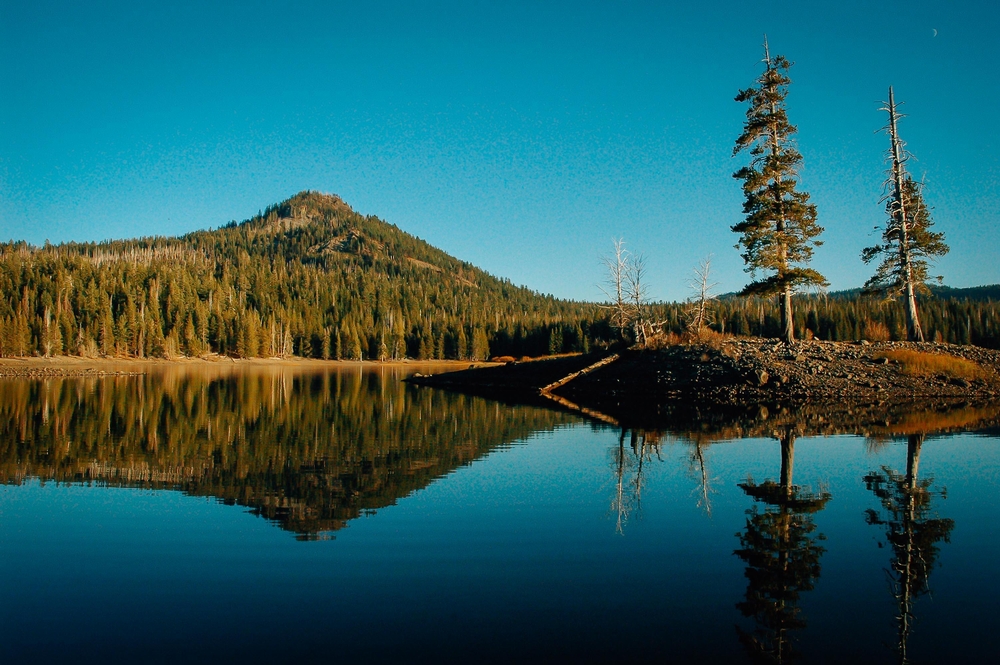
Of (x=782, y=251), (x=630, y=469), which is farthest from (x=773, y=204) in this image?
(x=630, y=469)

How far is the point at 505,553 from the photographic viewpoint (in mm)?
8219

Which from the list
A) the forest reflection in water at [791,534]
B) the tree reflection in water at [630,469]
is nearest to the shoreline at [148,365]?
the tree reflection in water at [630,469]

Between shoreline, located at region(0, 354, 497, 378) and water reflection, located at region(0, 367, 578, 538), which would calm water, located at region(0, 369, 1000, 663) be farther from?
shoreline, located at region(0, 354, 497, 378)

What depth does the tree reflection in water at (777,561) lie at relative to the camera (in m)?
5.79

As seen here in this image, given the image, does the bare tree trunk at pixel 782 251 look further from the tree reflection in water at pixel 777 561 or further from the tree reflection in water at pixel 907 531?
the tree reflection in water at pixel 777 561

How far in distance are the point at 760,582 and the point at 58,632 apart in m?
7.12

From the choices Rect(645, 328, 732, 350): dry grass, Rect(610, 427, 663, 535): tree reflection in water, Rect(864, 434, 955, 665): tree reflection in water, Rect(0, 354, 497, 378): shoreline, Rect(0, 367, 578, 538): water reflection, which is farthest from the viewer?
Rect(0, 354, 497, 378): shoreline

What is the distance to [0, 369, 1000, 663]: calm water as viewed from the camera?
5.77m

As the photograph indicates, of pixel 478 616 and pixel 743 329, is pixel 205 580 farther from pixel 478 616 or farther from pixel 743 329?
pixel 743 329

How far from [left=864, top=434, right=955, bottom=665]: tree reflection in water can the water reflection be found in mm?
7284

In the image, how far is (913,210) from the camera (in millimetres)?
35375

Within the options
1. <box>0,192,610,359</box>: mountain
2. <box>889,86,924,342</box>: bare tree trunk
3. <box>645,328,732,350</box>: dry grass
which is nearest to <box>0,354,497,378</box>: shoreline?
<box>0,192,610,359</box>: mountain

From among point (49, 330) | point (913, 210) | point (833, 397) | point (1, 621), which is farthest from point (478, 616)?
point (49, 330)

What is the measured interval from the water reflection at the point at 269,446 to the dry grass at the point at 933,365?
17405 mm
